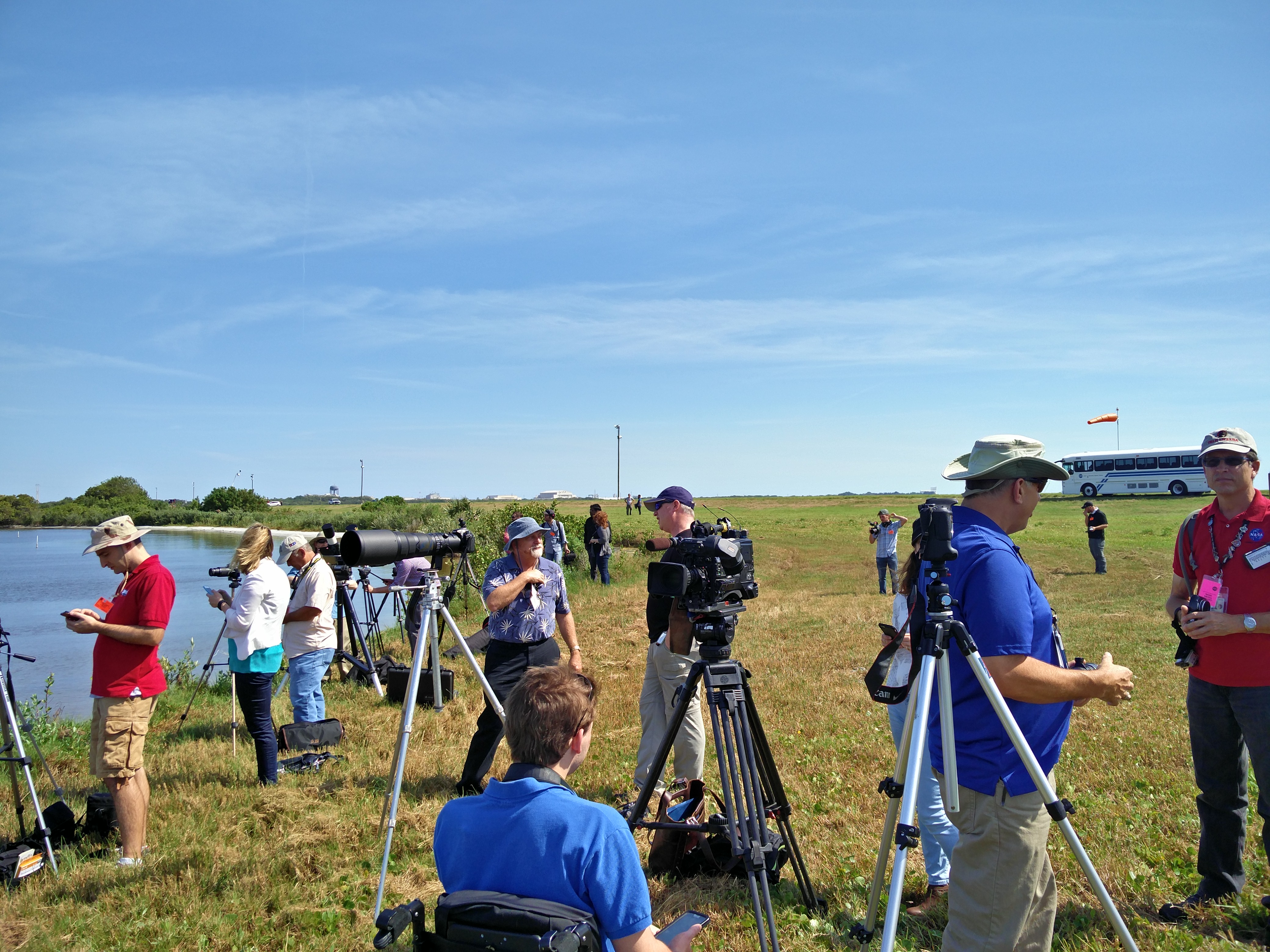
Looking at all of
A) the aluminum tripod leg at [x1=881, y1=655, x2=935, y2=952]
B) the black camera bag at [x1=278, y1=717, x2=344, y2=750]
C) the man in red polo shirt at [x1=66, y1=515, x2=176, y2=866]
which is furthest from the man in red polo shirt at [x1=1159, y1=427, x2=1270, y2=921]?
the black camera bag at [x1=278, y1=717, x2=344, y2=750]

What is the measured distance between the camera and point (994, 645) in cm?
230

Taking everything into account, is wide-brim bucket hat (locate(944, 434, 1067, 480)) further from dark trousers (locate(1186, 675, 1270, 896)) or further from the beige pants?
the beige pants

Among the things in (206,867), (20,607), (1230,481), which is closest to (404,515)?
(20,607)

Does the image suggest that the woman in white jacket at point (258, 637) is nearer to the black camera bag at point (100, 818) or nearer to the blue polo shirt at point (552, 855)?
the black camera bag at point (100, 818)

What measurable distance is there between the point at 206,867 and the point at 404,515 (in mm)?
33481

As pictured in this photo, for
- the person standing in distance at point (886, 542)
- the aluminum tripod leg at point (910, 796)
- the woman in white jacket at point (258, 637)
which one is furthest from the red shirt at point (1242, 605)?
the person standing in distance at point (886, 542)

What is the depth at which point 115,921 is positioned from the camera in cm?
361

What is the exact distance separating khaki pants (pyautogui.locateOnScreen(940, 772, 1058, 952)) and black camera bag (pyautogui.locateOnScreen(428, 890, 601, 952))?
1323mm

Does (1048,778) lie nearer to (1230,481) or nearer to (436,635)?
(1230,481)

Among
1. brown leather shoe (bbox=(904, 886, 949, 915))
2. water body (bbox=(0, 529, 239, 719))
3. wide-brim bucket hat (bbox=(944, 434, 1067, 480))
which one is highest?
wide-brim bucket hat (bbox=(944, 434, 1067, 480))

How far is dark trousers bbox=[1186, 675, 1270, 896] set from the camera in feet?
11.0

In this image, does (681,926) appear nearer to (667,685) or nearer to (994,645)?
(994,645)

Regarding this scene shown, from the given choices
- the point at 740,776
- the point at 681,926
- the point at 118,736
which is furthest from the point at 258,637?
the point at 681,926

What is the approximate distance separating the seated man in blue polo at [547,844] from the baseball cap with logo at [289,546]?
18.7ft
